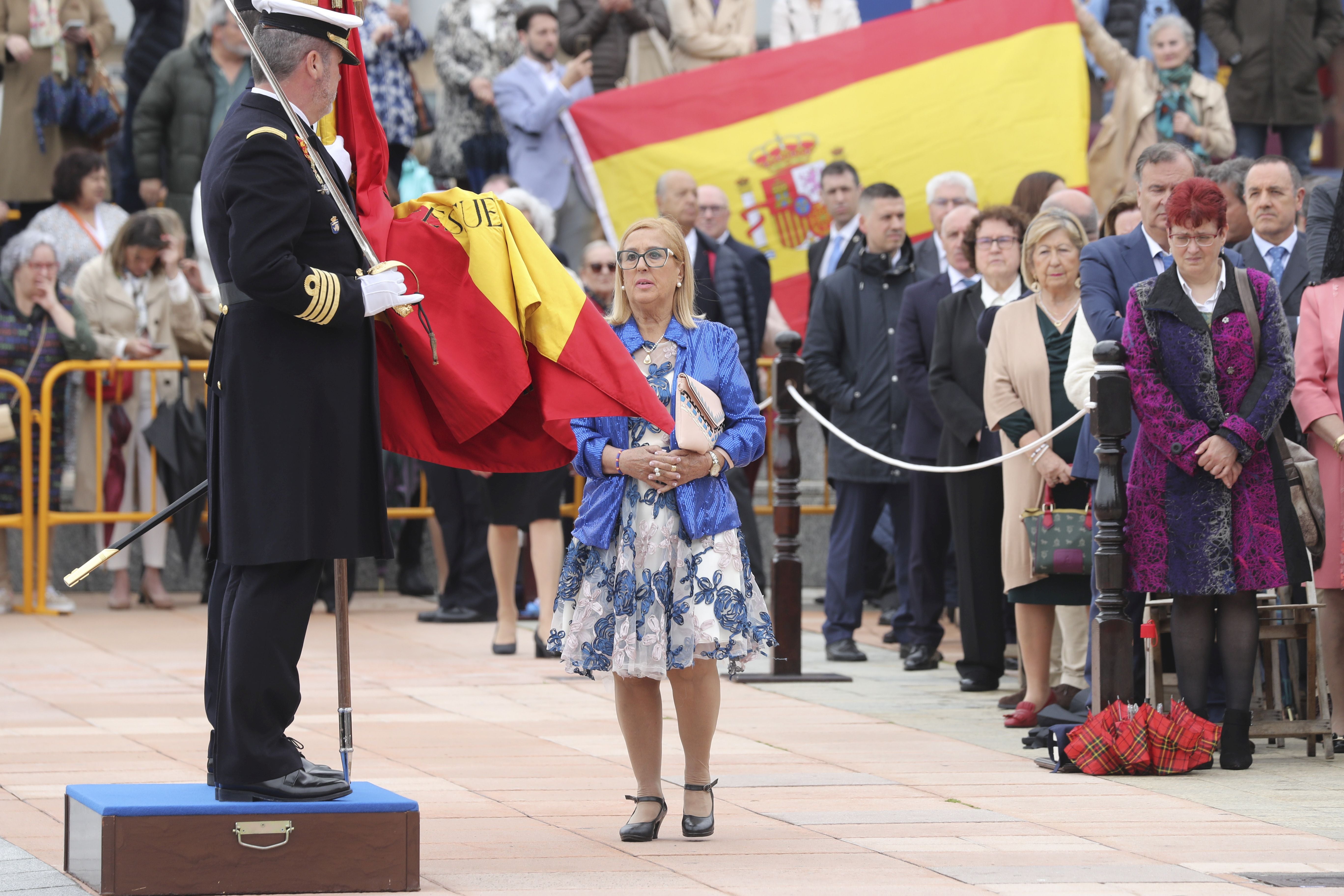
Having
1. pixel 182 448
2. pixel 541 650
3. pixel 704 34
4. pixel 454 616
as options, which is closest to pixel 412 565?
pixel 454 616

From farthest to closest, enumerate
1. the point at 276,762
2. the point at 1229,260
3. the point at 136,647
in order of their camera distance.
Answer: the point at 136,647 < the point at 1229,260 < the point at 276,762

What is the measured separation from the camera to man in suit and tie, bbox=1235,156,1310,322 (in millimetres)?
8852

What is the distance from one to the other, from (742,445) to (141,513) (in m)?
6.78

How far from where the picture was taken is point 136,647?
10578 millimetres

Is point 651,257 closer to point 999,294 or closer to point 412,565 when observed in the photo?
point 999,294

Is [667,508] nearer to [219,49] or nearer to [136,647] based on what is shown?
[136,647]

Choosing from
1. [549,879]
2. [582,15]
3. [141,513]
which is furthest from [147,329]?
[549,879]

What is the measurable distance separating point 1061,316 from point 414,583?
572 centimetres

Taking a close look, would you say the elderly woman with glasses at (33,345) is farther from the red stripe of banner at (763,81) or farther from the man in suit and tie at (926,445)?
the man in suit and tie at (926,445)

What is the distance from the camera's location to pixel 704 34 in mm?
14547

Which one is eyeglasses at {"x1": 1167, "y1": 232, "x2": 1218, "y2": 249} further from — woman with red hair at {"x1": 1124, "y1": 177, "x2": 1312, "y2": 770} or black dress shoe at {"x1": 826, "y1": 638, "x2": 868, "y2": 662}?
black dress shoe at {"x1": 826, "y1": 638, "x2": 868, "y2": 662}

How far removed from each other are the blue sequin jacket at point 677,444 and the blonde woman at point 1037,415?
8.04 feet

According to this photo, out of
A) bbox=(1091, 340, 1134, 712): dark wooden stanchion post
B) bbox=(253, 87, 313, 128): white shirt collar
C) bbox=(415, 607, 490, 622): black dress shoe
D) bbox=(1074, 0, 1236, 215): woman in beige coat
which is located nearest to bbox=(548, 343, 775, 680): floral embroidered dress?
bbox=(253, 87, 313, 128): white shirt collar

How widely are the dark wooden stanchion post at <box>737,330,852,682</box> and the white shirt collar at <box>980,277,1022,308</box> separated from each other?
0.90m
